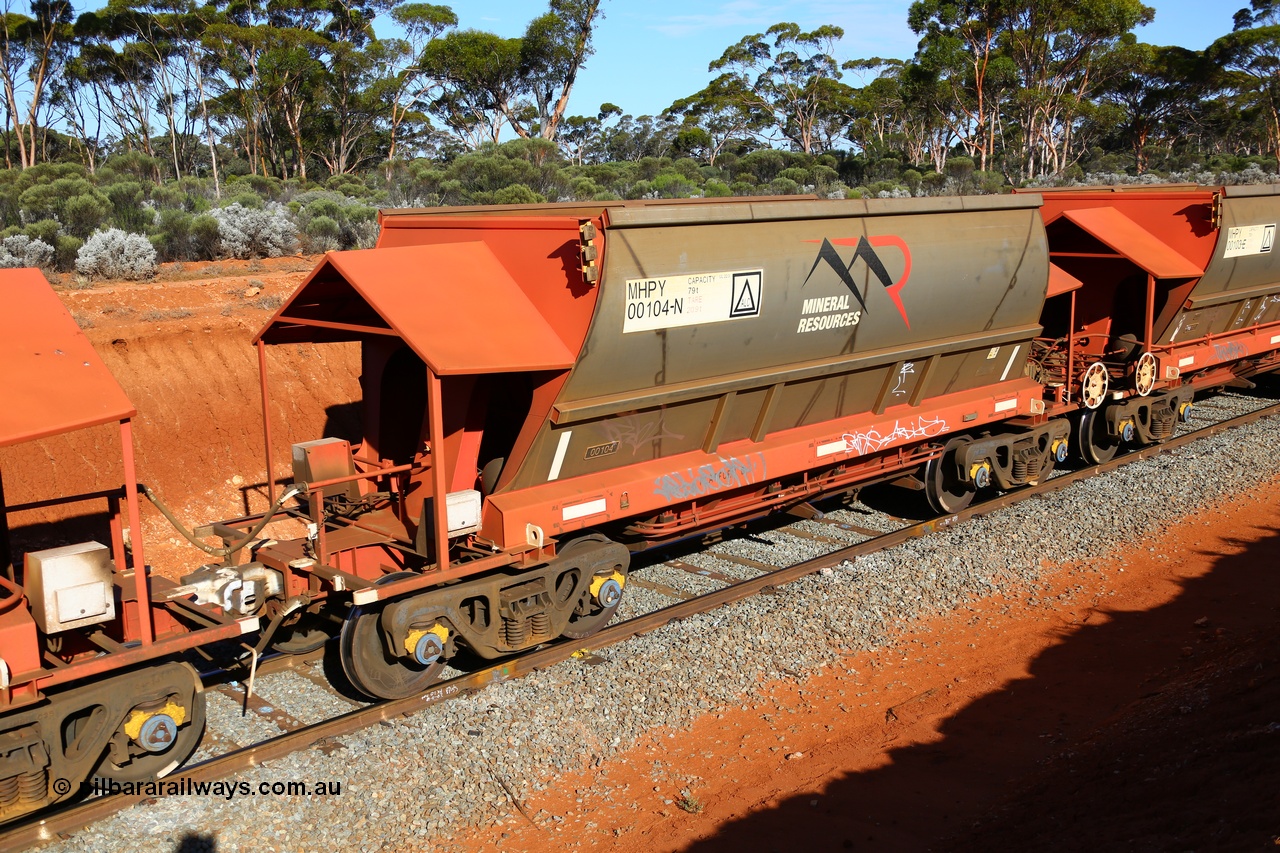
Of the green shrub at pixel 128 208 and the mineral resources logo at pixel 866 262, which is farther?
the green shrub at pixel 128 208

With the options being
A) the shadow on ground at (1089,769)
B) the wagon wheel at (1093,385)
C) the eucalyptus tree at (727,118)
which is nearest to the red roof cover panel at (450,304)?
the shadow on ground at (1089,769)

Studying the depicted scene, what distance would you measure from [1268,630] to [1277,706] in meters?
2.08

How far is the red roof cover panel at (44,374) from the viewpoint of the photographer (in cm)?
536

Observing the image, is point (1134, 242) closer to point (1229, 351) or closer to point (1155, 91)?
point (1229, 351)

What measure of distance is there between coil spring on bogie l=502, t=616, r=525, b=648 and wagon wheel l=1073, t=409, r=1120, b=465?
27.7ft

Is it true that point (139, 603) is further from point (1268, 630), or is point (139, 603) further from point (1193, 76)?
point (1193, 76)

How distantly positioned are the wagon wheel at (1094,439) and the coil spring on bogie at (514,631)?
8.45 m

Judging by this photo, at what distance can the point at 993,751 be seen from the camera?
21.6 feet

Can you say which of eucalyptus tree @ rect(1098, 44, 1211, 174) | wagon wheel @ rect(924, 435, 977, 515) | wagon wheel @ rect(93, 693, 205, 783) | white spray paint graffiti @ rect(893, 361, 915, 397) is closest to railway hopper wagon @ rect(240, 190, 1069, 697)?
white spray paint graffiti @ rect(893, 361, 915, 397)

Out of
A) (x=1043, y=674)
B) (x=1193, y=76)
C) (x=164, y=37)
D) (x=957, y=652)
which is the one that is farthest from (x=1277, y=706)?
(x=1193, y=76)

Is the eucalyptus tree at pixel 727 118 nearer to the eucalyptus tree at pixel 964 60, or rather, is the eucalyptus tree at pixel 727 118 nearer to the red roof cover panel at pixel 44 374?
the eucalyptus tree at pixel 964 60

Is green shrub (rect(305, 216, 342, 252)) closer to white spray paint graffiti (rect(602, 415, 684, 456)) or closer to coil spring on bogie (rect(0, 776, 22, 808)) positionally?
white spray paint graffiti (rect(602, 415, 684, 456))

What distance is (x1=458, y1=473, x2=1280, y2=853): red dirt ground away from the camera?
5379 millimetres

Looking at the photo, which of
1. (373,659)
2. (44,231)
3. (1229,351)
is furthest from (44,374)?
(1229,351)
